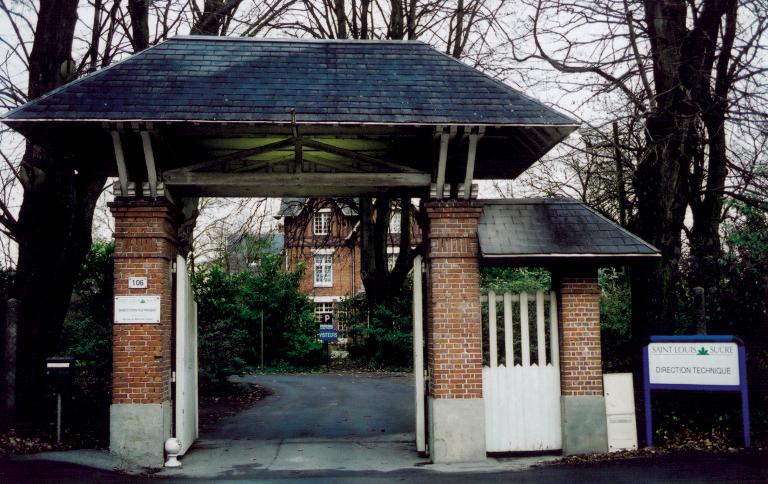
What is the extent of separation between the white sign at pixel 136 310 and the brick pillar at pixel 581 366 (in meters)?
5.42

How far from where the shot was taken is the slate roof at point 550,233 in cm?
905

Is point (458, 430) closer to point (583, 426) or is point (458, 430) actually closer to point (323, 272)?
point (583, 426)

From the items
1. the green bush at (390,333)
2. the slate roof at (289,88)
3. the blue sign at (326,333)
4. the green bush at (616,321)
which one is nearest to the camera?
the slate roof at (289,88)

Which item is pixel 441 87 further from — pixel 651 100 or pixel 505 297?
pixel 651 100

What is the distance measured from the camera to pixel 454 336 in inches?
361

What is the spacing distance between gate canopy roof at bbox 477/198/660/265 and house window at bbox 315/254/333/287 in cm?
3352

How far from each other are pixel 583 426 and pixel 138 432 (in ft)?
19.0

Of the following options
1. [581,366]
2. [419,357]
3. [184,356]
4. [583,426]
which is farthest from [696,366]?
[184,356]

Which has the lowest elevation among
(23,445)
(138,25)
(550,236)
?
(23,445)

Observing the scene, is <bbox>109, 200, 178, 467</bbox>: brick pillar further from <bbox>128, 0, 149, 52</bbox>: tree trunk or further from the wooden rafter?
<bbox>128, 0, 149, 52</bbox>: tree trunk

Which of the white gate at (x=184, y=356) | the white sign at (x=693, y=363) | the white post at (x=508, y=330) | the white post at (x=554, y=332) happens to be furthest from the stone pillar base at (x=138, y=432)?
the white sign at (x=693, y=363)

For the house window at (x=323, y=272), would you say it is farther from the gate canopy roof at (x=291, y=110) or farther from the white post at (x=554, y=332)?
the white post at (x=554, y=332)

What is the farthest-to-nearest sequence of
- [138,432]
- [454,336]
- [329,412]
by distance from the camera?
1. [329,412]
2. [454,336]
3. [138,432]

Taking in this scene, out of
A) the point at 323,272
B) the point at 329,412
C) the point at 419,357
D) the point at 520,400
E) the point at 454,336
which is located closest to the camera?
the point at 454,336
